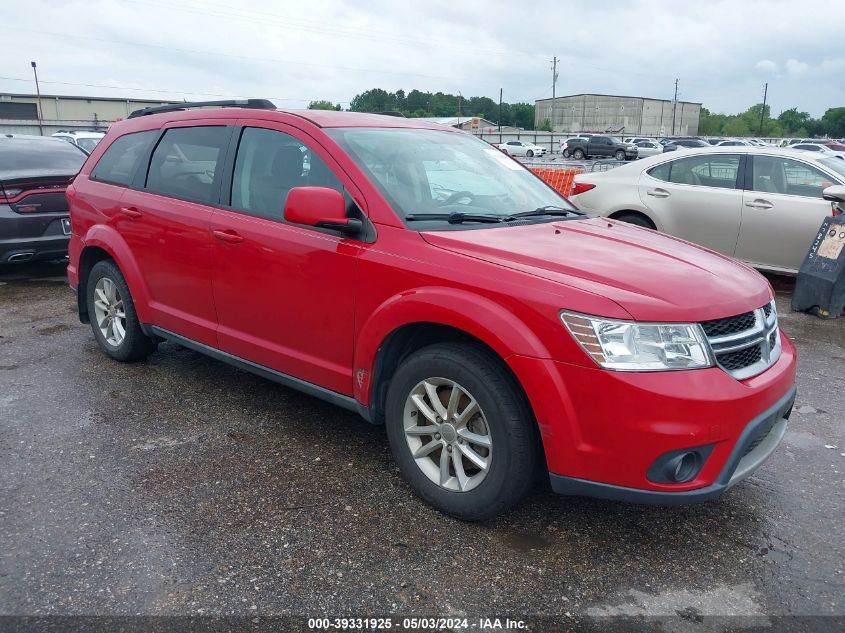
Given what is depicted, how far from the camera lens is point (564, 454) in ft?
8.97

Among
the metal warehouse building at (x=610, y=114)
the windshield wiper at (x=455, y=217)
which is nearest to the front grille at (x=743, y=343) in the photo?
the windshield wiper at (x=455, y=217)

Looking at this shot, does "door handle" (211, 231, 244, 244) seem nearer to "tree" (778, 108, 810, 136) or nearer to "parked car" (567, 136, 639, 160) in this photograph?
"parked car" (567, 136, 639, 160)

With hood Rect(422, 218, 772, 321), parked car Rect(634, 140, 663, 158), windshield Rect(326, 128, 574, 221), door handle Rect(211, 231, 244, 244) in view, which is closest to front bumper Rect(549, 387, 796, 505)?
hood Rect(422, 218, 772, 321)

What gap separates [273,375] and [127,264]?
5.15ft

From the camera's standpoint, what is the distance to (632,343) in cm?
264

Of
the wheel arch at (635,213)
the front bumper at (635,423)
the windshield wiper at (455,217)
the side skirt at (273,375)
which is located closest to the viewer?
the front bumper at (635,423)

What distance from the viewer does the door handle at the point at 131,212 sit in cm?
461

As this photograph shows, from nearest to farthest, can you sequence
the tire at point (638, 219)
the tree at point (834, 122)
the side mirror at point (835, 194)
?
1. the side mirror at point (835, 194)
2. the tire at point (638, 219)
3. the tree at point (834, 122)

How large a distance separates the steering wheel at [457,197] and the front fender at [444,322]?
27.6 inches

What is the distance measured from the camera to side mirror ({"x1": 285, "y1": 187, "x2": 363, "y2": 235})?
3.25 metres

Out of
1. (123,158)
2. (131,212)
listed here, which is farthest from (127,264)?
(123,158)

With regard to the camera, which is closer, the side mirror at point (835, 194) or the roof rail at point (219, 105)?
the roof rail at point (219, 105)

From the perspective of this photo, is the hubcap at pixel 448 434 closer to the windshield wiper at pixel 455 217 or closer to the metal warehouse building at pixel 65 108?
the windshield wiper at pixel 455 217

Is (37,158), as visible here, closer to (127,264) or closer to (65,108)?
(127,264)
